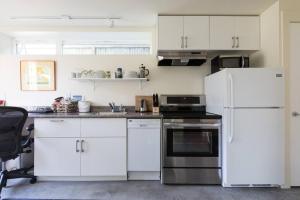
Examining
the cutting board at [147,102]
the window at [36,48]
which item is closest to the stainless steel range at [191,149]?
the cutting board at [147,102]

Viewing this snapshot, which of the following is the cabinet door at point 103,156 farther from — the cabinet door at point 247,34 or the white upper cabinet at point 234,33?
the cabinet door at point 247,34

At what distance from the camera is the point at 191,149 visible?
9.68ft

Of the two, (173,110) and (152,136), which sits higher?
(173,110)

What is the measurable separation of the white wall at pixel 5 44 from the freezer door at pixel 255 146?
3664 millimetres

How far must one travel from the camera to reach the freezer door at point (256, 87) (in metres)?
2.70

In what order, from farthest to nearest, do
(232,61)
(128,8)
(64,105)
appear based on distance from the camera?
(64,105) → (232,61) → (128,8)

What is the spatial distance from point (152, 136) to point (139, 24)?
1836 millimetres

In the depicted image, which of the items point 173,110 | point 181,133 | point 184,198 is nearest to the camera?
point 184,198

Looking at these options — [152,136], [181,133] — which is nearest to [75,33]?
[152,136]

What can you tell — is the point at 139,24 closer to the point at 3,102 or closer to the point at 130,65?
the point at 130,65

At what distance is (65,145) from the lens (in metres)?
3.00

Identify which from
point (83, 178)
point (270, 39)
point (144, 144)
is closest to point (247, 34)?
point (270, 39)

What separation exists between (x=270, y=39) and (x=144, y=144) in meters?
2.16

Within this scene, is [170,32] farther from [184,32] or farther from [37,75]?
[37,75]
